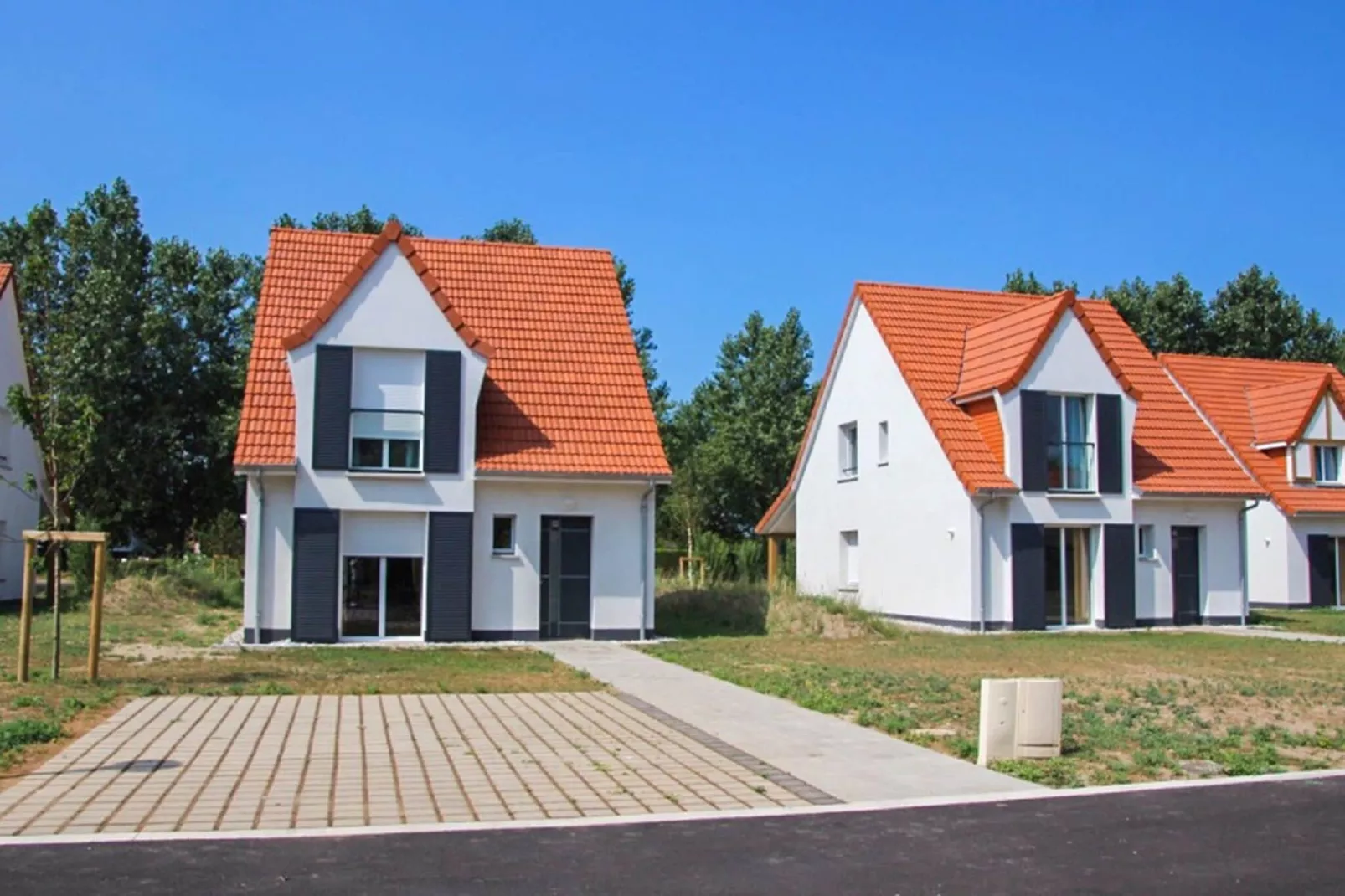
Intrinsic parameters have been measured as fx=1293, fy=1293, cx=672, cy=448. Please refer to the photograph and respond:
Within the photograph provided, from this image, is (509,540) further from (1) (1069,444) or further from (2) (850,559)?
(1) (1069,444)

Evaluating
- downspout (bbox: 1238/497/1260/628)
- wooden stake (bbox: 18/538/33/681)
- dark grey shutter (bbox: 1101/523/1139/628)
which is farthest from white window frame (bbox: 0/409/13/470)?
downspout (bbox: 1238/497/1260/628)

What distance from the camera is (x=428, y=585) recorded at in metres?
22.9

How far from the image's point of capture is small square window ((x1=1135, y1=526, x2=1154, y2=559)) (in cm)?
2852

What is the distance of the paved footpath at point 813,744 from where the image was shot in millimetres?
9781

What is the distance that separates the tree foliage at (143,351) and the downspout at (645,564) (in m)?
18.5

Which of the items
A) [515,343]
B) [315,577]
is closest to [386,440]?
[315,577]

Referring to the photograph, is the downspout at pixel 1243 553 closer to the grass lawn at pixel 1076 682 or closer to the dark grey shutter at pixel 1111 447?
the dark grey shutter at pixel 1111 447

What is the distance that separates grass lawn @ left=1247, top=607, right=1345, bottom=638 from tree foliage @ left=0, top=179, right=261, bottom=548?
2839cm

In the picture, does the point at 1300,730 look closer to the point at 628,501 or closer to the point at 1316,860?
the point at 1316,860

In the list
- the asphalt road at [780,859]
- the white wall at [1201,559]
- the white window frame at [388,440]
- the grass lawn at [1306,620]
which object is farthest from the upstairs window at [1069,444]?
the asphalt road at [780,859]

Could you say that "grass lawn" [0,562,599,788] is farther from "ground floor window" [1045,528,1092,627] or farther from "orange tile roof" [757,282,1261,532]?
"ground floor window" [1045,528,1092,627]

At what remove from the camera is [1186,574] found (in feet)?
94.6

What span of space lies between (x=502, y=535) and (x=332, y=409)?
12.5ft

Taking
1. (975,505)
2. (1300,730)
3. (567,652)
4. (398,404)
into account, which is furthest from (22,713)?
(975,505)
